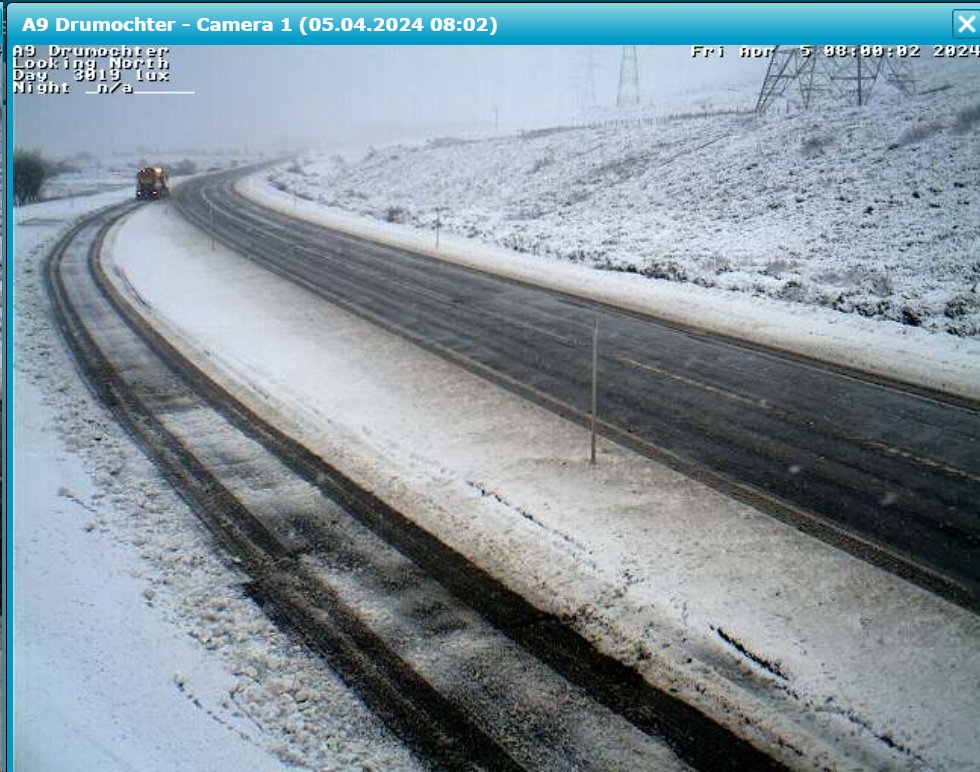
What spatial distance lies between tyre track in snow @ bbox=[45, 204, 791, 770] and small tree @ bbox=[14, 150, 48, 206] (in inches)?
1685

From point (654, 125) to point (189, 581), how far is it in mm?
53303

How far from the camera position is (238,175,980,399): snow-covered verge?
42.4ft

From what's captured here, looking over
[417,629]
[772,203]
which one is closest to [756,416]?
[417,629]

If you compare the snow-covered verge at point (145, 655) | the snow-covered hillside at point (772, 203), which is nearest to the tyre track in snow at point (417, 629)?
the snow-covered verge at point (145, 655)

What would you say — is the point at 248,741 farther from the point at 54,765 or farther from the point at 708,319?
the point at 708,319

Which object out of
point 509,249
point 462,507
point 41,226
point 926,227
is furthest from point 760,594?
point 41,226

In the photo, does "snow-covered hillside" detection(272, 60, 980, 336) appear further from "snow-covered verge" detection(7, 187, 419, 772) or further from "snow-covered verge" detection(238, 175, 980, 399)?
"snow-covered verge" detection(7, 187, 419, 772)

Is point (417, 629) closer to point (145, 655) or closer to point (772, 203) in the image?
point (145, 655)

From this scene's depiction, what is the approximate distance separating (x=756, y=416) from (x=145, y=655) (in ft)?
28.3

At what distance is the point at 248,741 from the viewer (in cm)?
475

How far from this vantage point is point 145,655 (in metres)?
5.60

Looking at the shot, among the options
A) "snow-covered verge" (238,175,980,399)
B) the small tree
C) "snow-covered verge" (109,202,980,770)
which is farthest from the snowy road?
the small tree

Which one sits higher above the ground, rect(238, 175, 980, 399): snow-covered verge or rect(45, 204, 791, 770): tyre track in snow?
rect(238, 175, 980, 399): snow-covered verge

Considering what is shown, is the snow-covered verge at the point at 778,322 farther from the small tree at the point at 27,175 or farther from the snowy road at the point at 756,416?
the small tree at the point at 27,175
